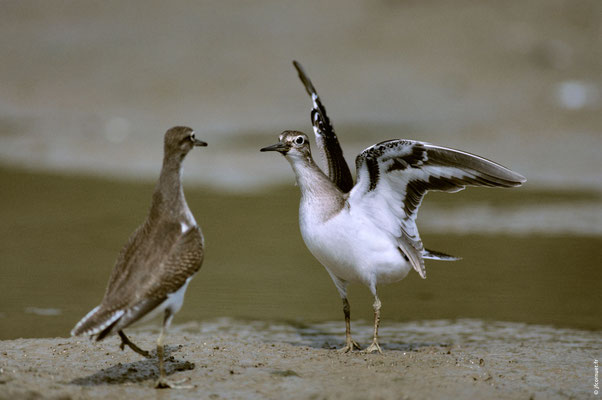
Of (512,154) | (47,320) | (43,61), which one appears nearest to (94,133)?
(43,61)

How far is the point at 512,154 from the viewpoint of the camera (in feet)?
55.7

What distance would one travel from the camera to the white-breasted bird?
25.2 ft

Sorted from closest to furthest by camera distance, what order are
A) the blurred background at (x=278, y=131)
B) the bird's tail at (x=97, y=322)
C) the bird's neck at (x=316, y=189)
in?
the bird's tail at (x=97, y=322), the bird's neck at (x=316, y=189), the blurred background at (x=278, y=131)

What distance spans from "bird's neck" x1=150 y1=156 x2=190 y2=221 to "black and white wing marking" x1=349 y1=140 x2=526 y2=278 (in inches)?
70.5

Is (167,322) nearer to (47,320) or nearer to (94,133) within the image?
(47,320)

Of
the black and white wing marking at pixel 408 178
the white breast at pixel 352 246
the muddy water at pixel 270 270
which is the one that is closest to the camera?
the black and white wing marking at pixel 408 178

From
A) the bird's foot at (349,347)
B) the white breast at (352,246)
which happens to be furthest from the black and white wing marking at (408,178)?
the bird's foot at (349,347)

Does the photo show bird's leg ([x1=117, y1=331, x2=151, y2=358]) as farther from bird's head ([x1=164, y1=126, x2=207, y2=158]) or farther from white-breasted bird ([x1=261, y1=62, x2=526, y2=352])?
white-breasted bird ([x1=261, y1=62, x2=526, y2=352])

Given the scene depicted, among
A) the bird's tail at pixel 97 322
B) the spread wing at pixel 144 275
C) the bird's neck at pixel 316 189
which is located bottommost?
the bird's tail at pixel 97 322

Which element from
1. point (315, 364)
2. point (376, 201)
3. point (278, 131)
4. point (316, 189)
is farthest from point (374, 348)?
point (278, 131)

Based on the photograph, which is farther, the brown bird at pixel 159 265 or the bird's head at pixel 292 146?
the bird's head at pixel 292 146

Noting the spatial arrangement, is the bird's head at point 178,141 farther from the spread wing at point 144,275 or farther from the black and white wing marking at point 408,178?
the black and white wing marking at point 408,178

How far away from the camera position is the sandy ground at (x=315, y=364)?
250 inches

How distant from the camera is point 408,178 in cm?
793
